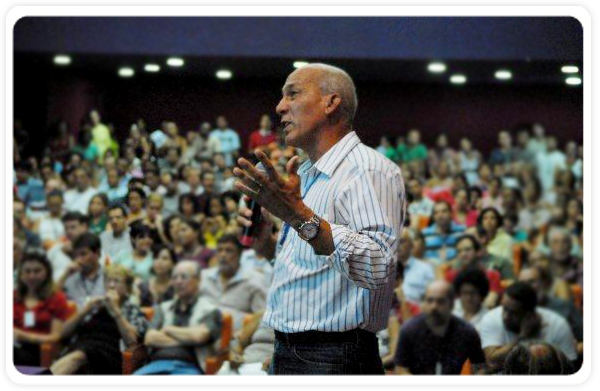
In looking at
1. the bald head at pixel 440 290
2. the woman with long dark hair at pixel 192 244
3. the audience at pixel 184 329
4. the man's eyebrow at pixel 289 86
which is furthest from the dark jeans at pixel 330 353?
the woman with long dark hair at pixel 192 244

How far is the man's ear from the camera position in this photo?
2439mm

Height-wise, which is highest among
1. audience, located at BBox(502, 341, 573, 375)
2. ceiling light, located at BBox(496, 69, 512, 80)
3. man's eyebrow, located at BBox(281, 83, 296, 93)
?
ceiling light, located at BBox(496, 69, 512, 80)

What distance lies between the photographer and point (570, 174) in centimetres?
604

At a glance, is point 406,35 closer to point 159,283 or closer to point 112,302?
point 112,302

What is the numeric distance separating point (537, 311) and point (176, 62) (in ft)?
5.68

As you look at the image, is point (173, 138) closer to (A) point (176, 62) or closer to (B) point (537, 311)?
(A) point (176, 62)

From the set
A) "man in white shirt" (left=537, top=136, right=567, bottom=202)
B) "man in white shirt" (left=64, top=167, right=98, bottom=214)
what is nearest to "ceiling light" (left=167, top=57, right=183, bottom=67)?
"man in white shirt" (left=64, top=167, right=98, bottom=214)

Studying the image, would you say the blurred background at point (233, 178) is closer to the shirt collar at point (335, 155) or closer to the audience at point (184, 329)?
the audience at point (184, 329)

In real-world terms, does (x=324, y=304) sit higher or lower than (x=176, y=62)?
lower

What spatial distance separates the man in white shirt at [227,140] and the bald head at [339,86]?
127 cm

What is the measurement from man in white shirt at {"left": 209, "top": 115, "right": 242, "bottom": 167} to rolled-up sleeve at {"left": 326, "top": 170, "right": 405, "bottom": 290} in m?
1.47

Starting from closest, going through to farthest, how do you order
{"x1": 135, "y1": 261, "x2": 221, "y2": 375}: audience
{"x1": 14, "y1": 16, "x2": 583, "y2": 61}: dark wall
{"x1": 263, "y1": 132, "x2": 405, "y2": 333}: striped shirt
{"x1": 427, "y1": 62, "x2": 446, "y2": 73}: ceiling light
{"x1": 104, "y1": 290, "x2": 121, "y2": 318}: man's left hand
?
{"x1": 263, "y1": 132, "x2": 405, "y2": 333}: striped shirt, {"x1": 14, "y1": 16, "x2": 583, "y2": 61}: dark wall, {"x1": 135, "y1": 261, "x2": 221, "y2": 375}: audience, {"x1": 104, "y1": 290, "x2": 121, "y2": 318}: man's left hand, {"x1": 427, "y1": 62, "x2": 446, "y2": 73}: ceiling light

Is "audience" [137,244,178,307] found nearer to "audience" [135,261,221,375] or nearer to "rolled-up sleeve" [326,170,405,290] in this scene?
"audience" [135,261,221,375]
